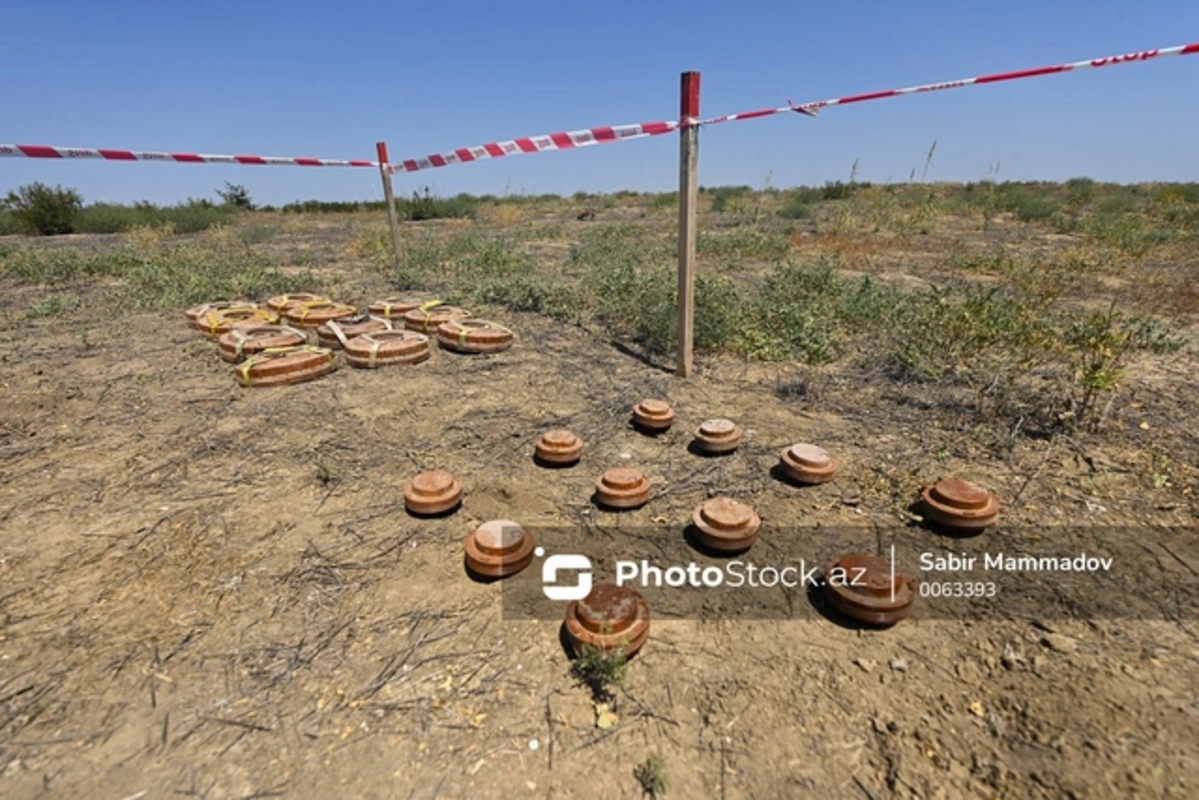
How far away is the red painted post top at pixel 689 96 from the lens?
3525mm

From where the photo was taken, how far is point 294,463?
3.08 m

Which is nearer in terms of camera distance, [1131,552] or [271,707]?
[271,707]

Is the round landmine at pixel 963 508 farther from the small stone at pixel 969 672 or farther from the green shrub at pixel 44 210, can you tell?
the green shrub at pixel 44 210

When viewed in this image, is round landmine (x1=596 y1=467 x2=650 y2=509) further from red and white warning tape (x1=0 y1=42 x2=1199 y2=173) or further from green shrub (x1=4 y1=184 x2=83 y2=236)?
green shrub (x1=4 y1=184 x2=83 y2=236)

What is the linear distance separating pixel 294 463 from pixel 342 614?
4.39ft

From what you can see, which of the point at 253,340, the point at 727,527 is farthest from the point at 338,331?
the point at 727,527

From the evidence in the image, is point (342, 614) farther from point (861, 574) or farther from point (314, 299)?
point (314, 299)

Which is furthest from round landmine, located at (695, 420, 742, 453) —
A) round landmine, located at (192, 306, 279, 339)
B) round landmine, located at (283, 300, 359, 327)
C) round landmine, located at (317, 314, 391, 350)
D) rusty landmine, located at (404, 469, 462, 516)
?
round landmine, located at (192, 306, 279, 339)

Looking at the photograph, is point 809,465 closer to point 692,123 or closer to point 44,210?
point 692,123

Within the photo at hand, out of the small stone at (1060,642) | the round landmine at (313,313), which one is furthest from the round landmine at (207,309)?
the small stone at (1060,642)

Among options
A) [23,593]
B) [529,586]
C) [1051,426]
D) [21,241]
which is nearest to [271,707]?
[529,586]

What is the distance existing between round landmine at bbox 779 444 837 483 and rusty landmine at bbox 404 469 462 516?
1677 mm

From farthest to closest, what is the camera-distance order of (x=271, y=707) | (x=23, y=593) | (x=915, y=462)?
1. (x=915, y=462)
2. (x=23, y=593)
3. (x=271, y=707)

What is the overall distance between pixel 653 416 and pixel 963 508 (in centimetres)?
163
